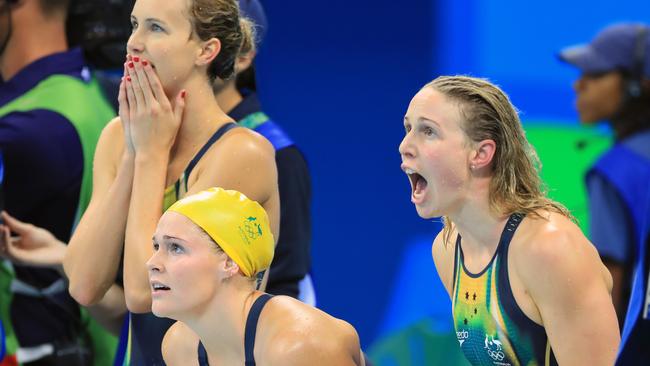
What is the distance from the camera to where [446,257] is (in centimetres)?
333

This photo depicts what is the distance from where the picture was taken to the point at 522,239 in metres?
2.97

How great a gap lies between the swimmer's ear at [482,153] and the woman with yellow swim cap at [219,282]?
519mm

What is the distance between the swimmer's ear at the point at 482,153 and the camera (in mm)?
3057

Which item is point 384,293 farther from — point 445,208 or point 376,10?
point 445,208

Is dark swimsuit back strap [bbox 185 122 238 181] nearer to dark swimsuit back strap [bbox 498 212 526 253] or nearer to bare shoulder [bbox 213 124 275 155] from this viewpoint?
bare shoulder [bbox 213 124 275 155]

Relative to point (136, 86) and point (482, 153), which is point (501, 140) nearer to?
point (482, 153)

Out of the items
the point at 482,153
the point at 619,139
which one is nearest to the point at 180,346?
the point at 482,153

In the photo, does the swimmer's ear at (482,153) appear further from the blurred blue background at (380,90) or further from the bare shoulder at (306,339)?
the blurred blue background at (380,90)

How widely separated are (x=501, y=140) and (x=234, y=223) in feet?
2.29

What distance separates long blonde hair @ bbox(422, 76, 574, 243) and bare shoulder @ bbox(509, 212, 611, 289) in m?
0.07

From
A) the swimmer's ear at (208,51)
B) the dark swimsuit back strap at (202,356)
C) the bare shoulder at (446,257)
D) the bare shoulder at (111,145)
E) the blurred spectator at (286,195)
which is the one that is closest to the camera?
the dark swimsuit back strap at (202,356)

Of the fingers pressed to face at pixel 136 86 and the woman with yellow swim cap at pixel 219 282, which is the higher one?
the fingers pressed to face at pixel 136 86

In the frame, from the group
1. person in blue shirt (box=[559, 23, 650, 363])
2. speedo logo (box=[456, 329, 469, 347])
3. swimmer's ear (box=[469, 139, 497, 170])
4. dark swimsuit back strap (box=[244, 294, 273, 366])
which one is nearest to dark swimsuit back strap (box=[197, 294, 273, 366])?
dark swimsuit back strap (box=[244, 294, 273, 366])

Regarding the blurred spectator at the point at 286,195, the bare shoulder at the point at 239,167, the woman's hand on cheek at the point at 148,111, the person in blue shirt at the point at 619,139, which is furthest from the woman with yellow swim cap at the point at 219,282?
the person in blue shirt at the point at 619,139
